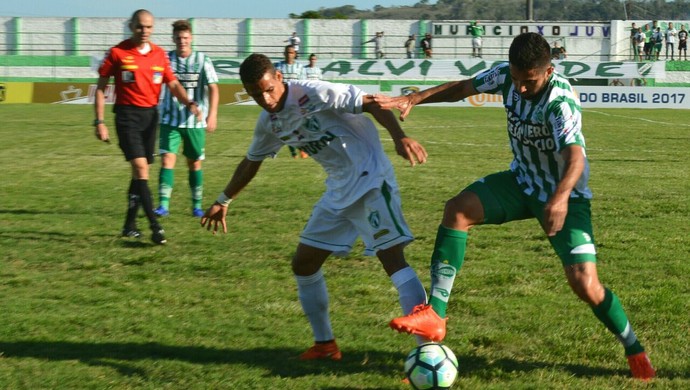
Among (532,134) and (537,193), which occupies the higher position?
(532,134)

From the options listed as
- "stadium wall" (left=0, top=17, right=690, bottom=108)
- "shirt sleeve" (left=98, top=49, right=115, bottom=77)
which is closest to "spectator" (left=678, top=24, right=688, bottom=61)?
"stadium wall" (left=0, top=17, right=690, bottom=108)

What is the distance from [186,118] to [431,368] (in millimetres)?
6113

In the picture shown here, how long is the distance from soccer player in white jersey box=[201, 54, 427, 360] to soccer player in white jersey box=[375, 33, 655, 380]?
0.18 meters

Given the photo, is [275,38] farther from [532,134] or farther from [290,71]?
[532,134]

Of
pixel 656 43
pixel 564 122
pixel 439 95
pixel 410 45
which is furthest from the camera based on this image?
pixel 410 45

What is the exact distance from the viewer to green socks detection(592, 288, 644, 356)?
4477 millimetres

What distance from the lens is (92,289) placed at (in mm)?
6398

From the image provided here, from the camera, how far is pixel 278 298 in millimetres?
6168

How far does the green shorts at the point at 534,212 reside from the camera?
446 centimetres

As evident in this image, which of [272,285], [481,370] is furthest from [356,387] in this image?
[272,285]

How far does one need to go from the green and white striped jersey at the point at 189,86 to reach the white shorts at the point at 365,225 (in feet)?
17.2

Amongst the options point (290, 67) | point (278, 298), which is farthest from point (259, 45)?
point (278, 298)

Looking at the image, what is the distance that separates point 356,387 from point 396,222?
0.85m

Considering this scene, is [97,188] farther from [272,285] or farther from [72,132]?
[72,132]
